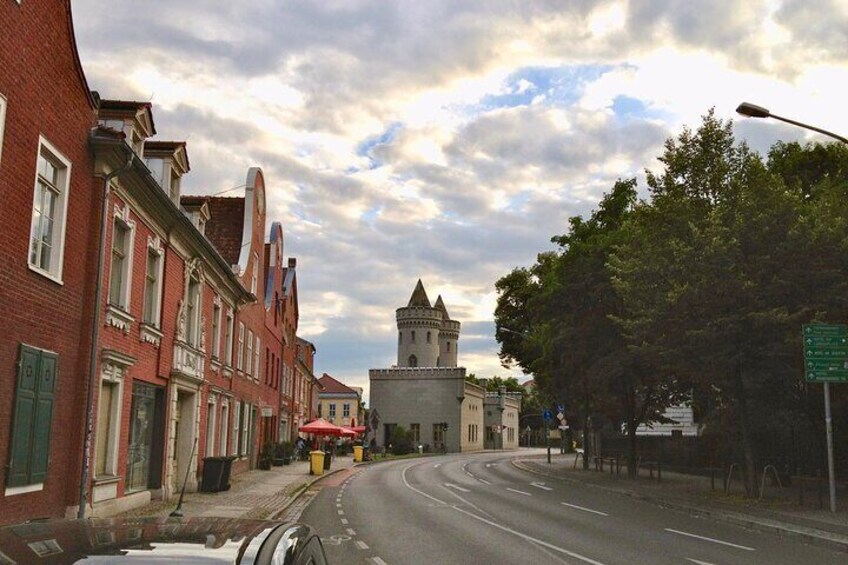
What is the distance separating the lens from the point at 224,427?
2839 centimetres

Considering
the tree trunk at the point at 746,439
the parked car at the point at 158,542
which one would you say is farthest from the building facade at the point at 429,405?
the parked car at the point at 158,542

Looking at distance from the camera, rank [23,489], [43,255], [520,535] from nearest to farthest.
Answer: [23,489], [43,255], [520,535]

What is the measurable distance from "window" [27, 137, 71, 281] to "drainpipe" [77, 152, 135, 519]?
1.23m

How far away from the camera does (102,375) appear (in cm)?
1517

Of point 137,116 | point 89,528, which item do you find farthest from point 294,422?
point 89,528

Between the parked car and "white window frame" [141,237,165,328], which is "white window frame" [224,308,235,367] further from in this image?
the parked car

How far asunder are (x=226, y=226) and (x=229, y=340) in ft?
19.6

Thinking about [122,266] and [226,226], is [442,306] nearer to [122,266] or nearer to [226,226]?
[226,226]

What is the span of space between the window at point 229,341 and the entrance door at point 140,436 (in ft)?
27.5

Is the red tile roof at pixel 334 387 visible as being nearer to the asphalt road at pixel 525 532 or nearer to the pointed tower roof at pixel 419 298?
the pointed tower roof at pixel 419 298

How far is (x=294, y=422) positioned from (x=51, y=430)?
148 ft

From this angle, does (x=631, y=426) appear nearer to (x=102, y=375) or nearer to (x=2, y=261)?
(x=102, y=375)

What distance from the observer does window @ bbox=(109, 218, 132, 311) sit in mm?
16156

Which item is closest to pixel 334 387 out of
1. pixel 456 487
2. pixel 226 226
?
pixel 226 226
